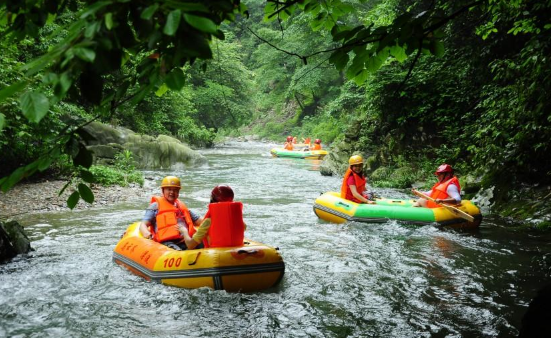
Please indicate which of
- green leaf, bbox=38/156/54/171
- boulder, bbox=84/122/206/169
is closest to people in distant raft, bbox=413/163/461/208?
green leaf, bbox=38/156/54/171

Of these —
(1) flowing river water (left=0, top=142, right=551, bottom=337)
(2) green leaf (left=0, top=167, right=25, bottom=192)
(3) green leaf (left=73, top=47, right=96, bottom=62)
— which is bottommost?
(1) flowing river water (left=0, top=142, right=551, bottom=337)

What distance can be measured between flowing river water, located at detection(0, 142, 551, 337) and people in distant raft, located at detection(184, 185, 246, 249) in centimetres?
58

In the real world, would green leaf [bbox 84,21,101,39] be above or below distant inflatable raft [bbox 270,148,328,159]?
above

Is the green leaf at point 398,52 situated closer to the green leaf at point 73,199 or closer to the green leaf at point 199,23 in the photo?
the green leaf at point 199,23

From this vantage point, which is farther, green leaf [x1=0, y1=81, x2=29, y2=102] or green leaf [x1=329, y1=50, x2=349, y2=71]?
green leaf [x1=329, y1=50, x2=349, y2=71]

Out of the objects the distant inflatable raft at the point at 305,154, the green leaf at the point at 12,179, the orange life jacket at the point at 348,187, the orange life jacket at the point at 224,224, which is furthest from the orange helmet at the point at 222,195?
the distant inflatable raft at the point at 305,154

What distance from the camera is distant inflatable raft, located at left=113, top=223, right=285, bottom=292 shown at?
4965 mm

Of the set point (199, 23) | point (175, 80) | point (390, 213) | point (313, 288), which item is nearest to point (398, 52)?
point (175, 80)

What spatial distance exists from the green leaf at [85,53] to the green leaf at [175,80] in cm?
35

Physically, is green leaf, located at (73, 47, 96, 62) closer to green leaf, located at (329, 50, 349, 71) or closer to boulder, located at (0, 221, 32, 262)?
green leaf, located at (329, 50, 349, 71)

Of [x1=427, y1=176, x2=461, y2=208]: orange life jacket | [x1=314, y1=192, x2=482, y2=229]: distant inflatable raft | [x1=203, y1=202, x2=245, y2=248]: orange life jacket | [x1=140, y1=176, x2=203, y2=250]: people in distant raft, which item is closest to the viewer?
[x1=203, y1=202, x2=245, y2=248]: orange life jacket

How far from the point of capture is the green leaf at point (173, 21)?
1484 mm

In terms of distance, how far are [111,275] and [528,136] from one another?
7035 mm

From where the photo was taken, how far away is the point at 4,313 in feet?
14.7
